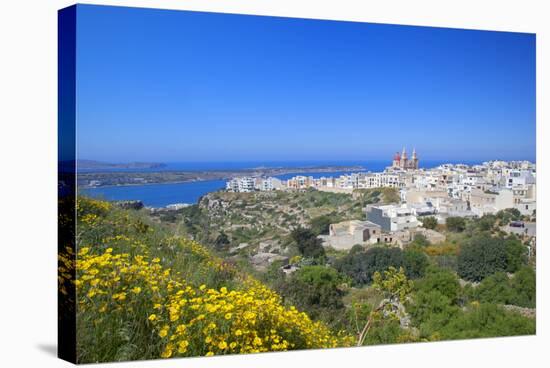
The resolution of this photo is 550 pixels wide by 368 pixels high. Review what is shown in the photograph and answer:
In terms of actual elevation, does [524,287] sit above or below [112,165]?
below

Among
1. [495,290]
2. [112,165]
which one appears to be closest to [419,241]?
[495,290]

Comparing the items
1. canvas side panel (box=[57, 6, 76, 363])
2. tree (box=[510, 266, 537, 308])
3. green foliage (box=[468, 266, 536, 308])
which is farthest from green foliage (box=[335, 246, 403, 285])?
canvas side panel (box=[57, 6, 76, 363])

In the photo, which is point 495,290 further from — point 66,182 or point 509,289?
point 66,182

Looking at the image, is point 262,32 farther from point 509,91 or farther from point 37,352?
point 37,352

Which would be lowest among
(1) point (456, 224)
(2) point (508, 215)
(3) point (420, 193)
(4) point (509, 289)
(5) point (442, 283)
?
(4) point (509, 289)

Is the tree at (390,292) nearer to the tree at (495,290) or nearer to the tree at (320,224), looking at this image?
the tree at (320,224)

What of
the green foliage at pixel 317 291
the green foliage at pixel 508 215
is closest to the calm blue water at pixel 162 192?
the green foliage at pixel 317 291

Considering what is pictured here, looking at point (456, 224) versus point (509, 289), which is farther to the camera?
point (509, 289)
